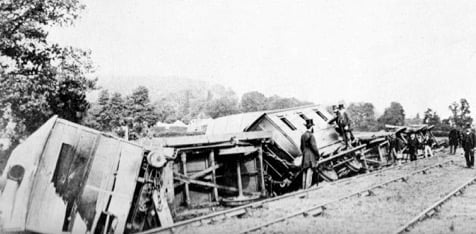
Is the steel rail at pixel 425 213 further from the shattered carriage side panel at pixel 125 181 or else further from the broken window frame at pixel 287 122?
the broken window frame at pixel 287 122

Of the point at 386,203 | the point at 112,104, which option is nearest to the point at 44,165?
the point at 386,203

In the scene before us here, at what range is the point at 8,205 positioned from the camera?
5.67 metres

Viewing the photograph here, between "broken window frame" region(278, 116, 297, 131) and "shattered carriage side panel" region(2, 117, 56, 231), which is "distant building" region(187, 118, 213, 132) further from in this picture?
"shattered carriage side panel" region(2, 117, 56, 231)

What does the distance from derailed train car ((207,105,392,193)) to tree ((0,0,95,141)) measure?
669cm

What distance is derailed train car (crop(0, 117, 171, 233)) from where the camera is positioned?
5727 millimetres

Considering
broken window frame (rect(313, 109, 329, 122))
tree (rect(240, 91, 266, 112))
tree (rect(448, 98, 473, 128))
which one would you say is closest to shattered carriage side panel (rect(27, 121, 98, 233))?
broken window frame (rect(313, 109, 329, 122))

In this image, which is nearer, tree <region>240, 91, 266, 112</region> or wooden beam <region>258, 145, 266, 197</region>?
wooden beam <region>258, 145, 266, 197</region>

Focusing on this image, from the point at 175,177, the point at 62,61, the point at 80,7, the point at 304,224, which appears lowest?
the point at 304,224

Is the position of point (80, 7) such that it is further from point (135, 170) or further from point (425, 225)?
point (425, 225)

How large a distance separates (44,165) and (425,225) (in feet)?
21.2

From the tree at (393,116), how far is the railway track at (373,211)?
1791 inches

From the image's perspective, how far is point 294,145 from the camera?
12.3m

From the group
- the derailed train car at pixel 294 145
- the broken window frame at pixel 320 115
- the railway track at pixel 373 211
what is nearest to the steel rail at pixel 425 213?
the railway track at pixel 373 211

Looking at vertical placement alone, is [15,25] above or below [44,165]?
above
